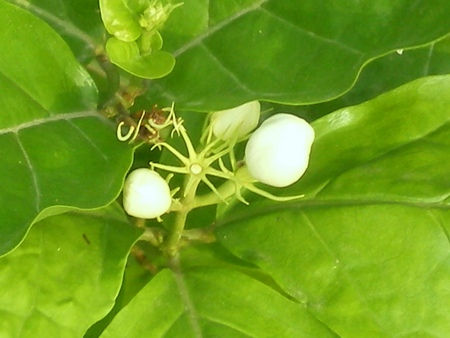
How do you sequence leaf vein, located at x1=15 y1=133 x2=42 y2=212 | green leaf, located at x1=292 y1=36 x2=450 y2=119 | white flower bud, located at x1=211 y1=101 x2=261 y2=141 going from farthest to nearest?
green leaf, located at x1=292 y1=36 x2=450 y2=119 < white flower bud, located at x1=211 y1=101 x2=261 y2=141 < leaf vein, located at x1=15 y1=133 x2=42 y2=212

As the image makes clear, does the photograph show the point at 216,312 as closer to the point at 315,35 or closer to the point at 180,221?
the point at 180,221

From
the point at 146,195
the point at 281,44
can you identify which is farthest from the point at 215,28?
the point at 146,195

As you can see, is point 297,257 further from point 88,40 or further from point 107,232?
point 88,40

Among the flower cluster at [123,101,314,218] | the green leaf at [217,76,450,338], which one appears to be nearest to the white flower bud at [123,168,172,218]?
the flower cluster at [123,101,314,218]

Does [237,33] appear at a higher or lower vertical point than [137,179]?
higher

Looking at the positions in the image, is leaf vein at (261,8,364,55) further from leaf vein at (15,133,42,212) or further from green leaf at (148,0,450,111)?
leaf vein at (15,133,42,212)

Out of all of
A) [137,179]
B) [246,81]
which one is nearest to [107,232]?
[137,179]

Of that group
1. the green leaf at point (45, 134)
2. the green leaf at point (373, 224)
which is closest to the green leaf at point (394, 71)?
the green leaf at point (373, 224)
